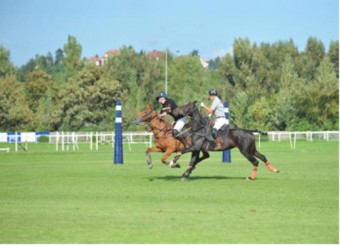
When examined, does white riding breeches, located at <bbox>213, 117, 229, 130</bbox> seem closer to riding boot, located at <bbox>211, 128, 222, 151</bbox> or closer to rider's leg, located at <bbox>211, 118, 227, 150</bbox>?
rider's leg, located at <bbox>211, 118, 227, 150</bbox>

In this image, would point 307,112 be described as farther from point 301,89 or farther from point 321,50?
point 321,50

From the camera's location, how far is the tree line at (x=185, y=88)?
311ft

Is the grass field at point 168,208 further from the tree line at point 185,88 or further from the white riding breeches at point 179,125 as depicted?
the tree line at point 185,88

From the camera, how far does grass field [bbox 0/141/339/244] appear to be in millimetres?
13586

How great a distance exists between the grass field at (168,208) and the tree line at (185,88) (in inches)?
2597

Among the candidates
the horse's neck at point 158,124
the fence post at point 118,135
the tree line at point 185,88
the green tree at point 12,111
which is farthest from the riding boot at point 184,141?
the green tree at point 12,111

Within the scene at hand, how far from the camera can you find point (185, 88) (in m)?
117

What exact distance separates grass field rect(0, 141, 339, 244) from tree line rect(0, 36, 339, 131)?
66.0 metres

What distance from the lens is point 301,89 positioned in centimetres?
9812

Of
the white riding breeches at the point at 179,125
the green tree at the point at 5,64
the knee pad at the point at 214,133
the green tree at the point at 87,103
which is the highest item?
the green tree at the point at 5,64

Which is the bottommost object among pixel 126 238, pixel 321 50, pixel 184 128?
pixel 126 238

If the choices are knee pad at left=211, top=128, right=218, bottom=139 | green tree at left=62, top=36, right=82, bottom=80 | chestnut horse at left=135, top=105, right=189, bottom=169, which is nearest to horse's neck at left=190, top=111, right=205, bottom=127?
knee pad at left=211, top=128, right=218, bottom=139

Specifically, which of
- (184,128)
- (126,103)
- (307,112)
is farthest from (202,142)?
(126,103)

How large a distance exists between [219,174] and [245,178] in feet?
7.07
